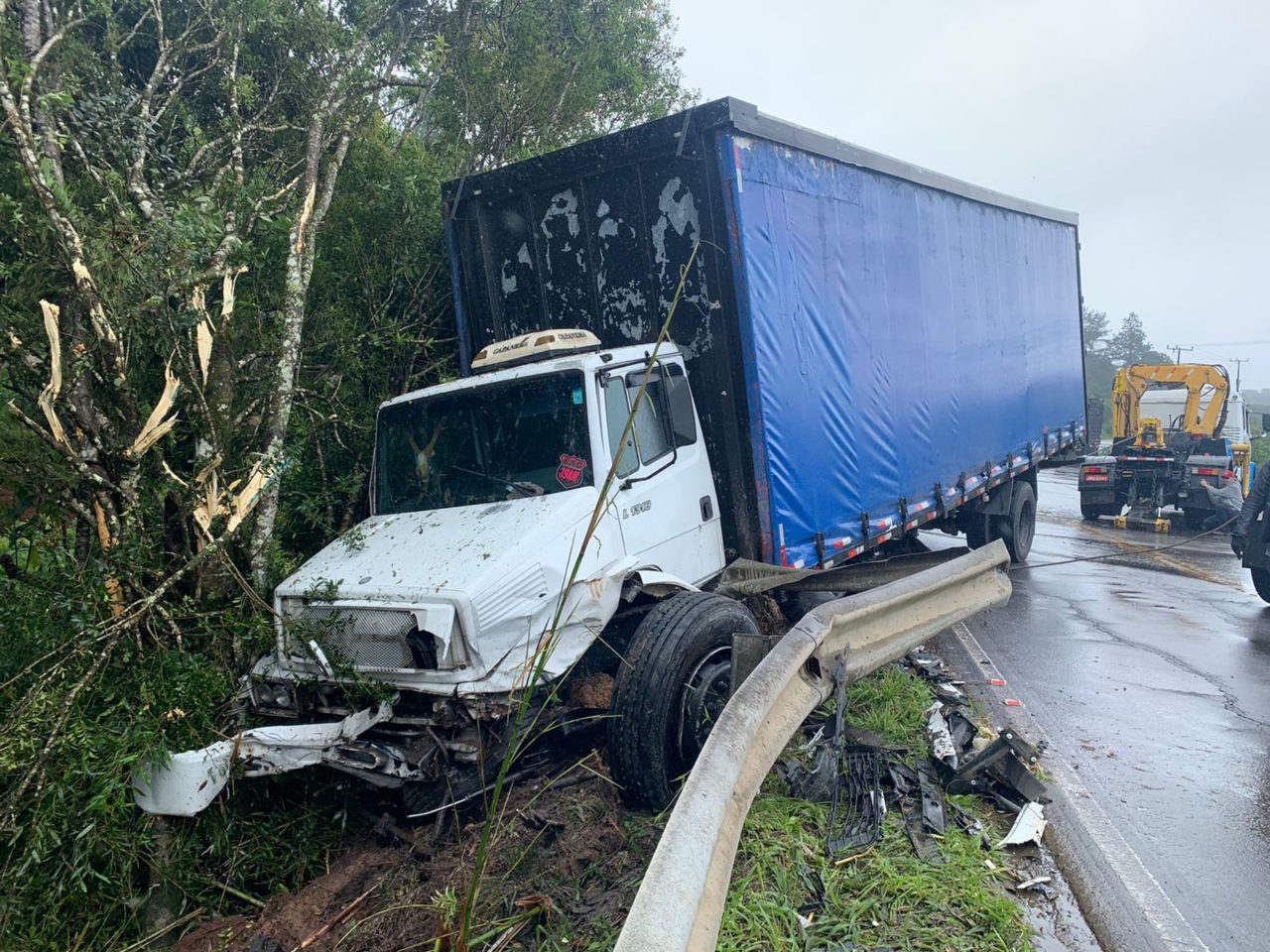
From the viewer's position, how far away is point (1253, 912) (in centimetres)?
325

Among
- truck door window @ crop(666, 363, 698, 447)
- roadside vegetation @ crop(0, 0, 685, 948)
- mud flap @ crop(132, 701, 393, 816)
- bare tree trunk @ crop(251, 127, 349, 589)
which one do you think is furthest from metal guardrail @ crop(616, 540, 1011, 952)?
bare tree trunk @ crop(251, 127, 349, 589)

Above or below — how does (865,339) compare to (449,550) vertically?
above

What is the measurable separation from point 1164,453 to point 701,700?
14649mm

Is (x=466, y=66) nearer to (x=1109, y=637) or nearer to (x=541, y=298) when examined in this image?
(x=541, y=298)

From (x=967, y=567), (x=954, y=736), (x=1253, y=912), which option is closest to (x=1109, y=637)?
(x=967, y=567)

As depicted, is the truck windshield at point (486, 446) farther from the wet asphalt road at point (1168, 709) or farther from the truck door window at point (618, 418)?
the wet asphalt road at point (1168, 709)

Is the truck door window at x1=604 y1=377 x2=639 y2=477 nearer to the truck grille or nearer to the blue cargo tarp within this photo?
the blue cargo tarp

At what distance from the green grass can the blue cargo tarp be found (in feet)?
7.37

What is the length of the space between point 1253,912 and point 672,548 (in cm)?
294

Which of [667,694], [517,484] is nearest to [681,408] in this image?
[517,484]

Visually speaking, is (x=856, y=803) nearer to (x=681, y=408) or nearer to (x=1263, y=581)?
(x=681, y=408)

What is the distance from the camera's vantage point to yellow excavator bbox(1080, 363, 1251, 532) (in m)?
15.2

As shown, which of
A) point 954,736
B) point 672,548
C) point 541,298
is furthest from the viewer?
point 541,298

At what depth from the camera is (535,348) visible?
16.2ft
